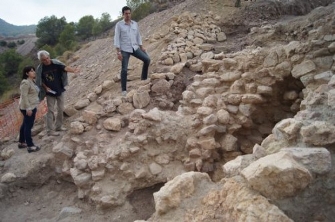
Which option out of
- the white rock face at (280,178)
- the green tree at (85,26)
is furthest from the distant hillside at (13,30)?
the white rock face at (280,178)

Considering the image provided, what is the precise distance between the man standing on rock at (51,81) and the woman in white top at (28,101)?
166 millimetres

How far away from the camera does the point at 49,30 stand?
3681 cm

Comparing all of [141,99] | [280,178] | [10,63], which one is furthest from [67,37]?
[280,178]

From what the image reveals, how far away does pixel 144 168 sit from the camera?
4.74 m

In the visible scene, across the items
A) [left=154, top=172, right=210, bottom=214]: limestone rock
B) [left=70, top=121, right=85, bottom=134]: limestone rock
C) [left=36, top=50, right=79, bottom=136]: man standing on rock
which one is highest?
[left=36, top=50, right=79, bottom=136]: man standing on rock

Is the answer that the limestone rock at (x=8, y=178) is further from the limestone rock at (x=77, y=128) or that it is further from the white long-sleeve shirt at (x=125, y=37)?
the white long-sleeve shirt at (x=125, y=37)

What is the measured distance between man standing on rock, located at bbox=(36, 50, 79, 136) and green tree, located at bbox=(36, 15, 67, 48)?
3238cm

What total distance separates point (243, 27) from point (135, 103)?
4.38 metres

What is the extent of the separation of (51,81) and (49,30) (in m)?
34.4

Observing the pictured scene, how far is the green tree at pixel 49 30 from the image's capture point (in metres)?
36.0

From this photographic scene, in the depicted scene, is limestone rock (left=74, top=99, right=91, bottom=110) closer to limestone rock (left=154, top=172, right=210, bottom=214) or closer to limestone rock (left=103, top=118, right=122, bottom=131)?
limestone rock (left=103, top=118, right=122, bottom=131)

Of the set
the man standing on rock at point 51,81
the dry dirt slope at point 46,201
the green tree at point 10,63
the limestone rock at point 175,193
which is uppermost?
the man standing on rock at point 51,81

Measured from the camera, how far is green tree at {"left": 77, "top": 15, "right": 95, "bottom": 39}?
33.4 m

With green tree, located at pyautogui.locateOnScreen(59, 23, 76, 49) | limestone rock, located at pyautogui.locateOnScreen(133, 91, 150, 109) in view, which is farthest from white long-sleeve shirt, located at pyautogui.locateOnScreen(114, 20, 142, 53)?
green tree, located at pyautogui.locateOnScreen(59, 23, 76, 49)
